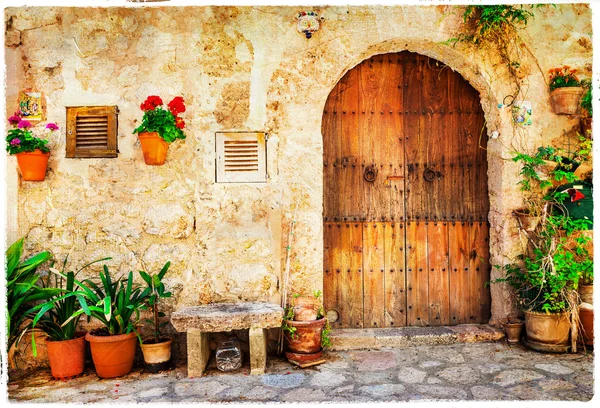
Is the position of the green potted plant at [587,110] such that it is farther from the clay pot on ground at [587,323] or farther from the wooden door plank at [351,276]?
the wooden door plank at [351,276]

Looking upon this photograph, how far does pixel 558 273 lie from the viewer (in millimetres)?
3471

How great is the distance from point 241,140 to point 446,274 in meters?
2.01

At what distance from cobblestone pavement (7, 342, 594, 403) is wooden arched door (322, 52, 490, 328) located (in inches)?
20.9

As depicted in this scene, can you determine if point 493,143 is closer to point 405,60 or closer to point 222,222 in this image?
point 405,60

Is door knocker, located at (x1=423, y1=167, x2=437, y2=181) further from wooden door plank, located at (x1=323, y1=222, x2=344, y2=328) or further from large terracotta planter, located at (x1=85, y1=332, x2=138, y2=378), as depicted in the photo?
large terracotta planter, located at (x1=85, y1=332, x2=138, y2=378)

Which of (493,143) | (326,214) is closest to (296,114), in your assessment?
(326,214)

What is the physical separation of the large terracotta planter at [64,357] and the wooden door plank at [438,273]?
271 centimetres

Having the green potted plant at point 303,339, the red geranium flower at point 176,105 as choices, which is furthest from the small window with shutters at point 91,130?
the green potted plant at point 303,339

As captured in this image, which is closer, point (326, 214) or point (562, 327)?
point (562, 327)

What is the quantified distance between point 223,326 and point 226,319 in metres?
0.05

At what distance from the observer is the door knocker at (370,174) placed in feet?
12.8

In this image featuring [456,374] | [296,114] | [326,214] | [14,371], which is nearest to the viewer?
[456,374]

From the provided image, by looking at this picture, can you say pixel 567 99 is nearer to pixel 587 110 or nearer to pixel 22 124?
pixel 587 110

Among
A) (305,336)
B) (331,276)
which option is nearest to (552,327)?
(331,276)
